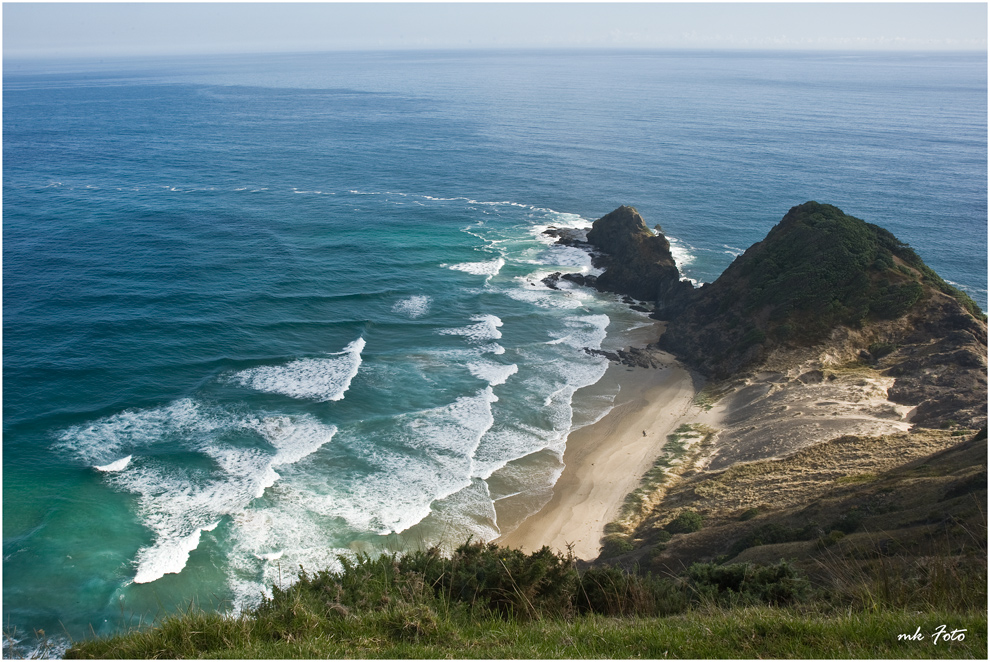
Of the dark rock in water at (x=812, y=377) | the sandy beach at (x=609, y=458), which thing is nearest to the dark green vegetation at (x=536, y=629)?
the sandy beach at (x=609, y=458)

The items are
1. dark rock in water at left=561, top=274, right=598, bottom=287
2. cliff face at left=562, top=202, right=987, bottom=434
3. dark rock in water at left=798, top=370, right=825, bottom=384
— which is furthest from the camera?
dark rock in water at left=561, top=274, right=598, bottom=287

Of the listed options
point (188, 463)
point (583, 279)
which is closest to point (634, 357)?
point (583, 279)

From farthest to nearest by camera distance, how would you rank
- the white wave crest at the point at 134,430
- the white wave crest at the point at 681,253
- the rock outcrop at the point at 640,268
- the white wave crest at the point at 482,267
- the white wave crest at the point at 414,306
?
the white wave crest at the point at 681,253
the white wave crest at the point at 482,267
the rock outcrop at the point at 640,268
the white wave crest at the point at 414,306
the white wave crest at the point at 134,430

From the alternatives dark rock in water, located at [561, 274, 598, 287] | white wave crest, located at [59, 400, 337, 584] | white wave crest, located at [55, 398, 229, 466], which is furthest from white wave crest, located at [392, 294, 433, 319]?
white wave crest, located at [55, 398, 229, 466]

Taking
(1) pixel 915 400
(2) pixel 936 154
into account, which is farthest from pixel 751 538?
(2) pixel 936 154

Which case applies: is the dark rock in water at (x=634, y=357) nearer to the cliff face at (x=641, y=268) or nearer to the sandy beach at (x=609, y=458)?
the sandy beach at (x=609, y=458)

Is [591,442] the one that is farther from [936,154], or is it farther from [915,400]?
[936,154]

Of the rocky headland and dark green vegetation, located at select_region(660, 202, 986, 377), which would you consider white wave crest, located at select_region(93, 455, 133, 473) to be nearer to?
the rocky headland
